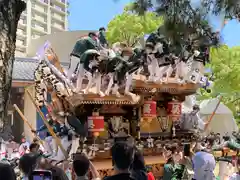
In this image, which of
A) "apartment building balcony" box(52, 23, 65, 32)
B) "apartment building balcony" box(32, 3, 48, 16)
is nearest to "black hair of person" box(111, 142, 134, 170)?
"apartment building balcony" box(32, 3, 48, 16)

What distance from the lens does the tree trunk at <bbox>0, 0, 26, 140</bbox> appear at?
4.89 metres

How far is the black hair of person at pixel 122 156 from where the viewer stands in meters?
3.67

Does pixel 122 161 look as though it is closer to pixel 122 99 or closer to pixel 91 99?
pixel 91 99

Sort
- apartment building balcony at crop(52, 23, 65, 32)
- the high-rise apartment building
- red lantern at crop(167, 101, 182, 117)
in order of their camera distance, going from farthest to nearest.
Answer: apartment building balcony at crop(52, 23, 65, 32), the high-rise apartment building, red lantern at crop(167, 101, 182, 117)

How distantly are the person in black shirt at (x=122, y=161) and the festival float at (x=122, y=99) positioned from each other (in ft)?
17.5

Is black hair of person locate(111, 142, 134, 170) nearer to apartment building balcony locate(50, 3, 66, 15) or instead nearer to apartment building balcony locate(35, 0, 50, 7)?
apartment building balcony locate(35, 0, 50, 7)

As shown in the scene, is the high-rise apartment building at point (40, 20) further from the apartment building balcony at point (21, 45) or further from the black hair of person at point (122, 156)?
the black hair of person at point (122, 156)

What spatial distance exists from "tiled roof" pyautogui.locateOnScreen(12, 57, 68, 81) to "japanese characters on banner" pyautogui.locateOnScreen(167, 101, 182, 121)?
7.22 metres

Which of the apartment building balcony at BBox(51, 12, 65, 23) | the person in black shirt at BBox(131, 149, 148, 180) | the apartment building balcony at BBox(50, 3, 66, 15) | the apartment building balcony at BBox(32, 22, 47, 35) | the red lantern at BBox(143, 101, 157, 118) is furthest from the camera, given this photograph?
the apartment building balcony at BBox(51, 12, 65, 23)

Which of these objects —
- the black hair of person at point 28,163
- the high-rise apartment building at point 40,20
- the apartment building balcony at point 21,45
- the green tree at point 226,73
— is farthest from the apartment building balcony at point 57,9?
the black hair of person at point 28,163

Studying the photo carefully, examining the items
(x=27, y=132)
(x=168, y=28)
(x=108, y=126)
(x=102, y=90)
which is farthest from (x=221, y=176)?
(x=27, y=132)

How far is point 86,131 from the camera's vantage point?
33.5ft

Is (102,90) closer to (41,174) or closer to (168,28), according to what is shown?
(168,28)

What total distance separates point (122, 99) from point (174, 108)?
89.5 inches
